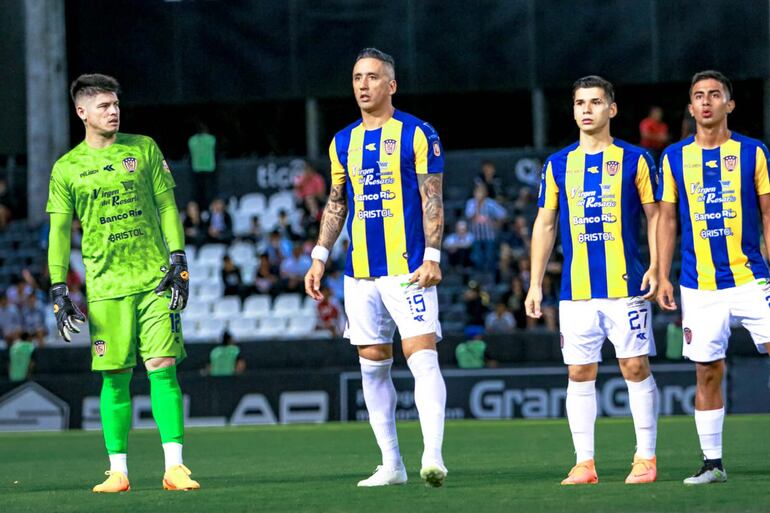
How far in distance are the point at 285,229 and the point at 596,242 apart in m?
15.0

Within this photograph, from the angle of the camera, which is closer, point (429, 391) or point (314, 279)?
point (429, 391)

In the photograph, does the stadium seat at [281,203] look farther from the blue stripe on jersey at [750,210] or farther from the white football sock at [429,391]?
the blue stripe on jersey at [750,210]

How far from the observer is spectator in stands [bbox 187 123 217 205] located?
25484mm

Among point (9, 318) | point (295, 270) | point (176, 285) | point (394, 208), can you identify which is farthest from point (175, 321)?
point (9, 318)

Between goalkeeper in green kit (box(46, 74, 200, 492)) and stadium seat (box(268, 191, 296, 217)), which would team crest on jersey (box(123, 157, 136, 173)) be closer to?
goalkeeper in green kit (box(46, 74, 200, 492))

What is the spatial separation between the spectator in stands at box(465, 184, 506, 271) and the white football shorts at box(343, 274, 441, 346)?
1339 cm

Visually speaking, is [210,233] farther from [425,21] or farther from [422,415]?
[422,415]

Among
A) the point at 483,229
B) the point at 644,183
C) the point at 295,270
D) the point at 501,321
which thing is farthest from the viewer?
the point at 295,270

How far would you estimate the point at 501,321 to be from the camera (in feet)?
65.9

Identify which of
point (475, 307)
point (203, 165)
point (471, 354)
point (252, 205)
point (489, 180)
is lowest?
point (471, 354)

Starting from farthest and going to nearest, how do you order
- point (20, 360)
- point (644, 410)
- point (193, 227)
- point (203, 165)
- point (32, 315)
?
point (203, 165)
point (193, 227)
point (32, 315)
point (20, 360)
point (644, 410)

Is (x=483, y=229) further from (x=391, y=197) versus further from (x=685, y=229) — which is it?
(x=391, y=197)

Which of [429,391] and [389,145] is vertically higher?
[389,145]

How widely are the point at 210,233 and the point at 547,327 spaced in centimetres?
612
